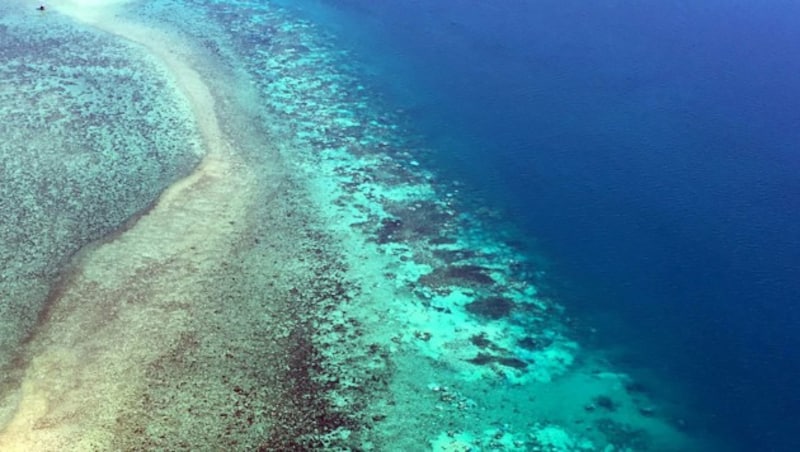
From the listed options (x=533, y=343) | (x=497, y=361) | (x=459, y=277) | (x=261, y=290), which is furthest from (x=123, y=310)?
(x=533, y=343)

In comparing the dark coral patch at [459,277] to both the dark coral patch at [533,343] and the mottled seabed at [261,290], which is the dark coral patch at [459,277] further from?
the dark coral patch at [533,343]

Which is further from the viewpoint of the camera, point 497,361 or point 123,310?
point 123,310

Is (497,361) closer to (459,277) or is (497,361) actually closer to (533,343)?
(533,343)

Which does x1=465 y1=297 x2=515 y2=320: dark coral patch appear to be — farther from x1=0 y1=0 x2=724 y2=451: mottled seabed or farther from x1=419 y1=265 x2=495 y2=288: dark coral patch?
x1=419 y1=265 x2=495 y2=288: dark coral patch

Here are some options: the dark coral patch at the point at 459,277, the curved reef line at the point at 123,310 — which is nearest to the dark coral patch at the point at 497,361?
the dark coral patch at the point at 459,277

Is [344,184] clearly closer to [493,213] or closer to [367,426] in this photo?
[493,213]

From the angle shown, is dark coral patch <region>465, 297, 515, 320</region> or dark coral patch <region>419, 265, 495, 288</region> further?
dark coral patch <region>419, 265, 495, 288</region>

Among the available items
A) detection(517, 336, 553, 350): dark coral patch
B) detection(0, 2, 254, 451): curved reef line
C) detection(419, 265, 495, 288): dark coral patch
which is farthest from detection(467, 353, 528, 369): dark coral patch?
detection(0, 2, 254, 451): curved reef line
